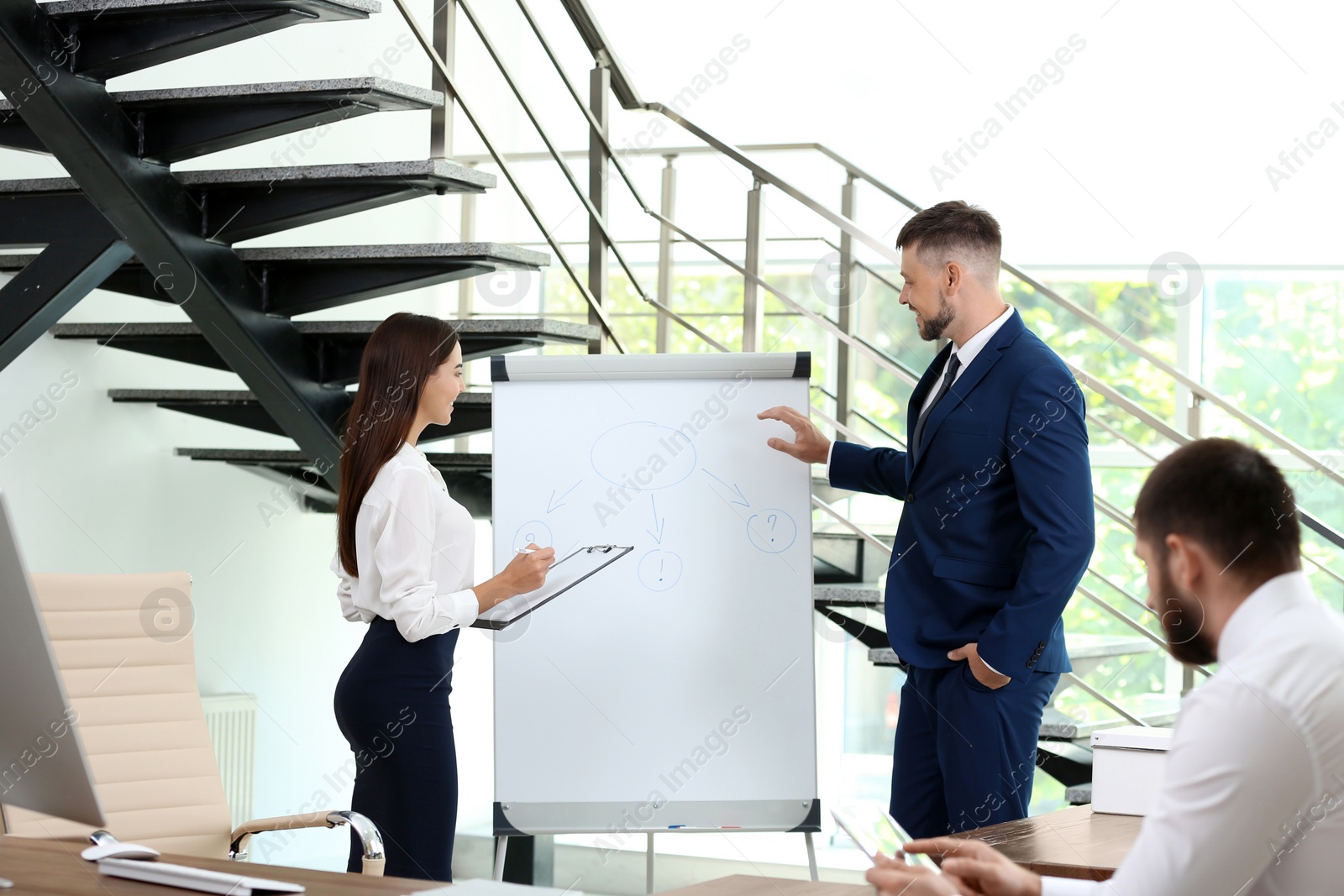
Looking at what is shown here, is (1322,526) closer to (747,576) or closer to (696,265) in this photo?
(747,576)

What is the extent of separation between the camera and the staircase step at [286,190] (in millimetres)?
2523

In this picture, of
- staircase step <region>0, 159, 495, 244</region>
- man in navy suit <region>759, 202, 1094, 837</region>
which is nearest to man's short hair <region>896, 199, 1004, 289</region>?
man in navy suit <region>759, 202, 1094, 837</region>

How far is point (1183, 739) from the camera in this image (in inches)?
42.3

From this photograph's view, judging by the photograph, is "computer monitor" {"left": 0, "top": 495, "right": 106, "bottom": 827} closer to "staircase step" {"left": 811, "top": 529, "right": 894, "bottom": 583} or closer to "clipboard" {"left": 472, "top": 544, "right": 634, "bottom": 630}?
"clipboard" {"left": 472, "top": 544, "right": 634, "bottom": 630}

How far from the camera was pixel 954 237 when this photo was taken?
2223 mm

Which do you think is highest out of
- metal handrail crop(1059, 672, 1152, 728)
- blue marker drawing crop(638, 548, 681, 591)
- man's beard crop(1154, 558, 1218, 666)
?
man's beard crop(1154, 558, 1218, 666)

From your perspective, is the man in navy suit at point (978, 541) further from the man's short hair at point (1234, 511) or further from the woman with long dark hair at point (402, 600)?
the man's short hair at point (1234, 511)

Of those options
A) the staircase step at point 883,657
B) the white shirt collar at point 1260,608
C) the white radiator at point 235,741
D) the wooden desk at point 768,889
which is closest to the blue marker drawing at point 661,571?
the staircase step at point 883,657

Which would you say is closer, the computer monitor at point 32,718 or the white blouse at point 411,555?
the computer monitor at point 32,718

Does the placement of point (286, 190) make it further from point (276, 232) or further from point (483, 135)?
point (483, 135)

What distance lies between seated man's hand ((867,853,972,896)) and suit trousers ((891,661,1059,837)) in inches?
36.9

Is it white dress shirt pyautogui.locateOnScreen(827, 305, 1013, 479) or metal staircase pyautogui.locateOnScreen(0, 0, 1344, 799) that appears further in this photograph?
metal staircase pyautogui.locateOnScreen(0, 0, 1344, 799)

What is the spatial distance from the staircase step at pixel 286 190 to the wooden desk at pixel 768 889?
61.4 inches

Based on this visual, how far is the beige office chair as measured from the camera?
7.26 ft
